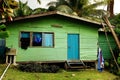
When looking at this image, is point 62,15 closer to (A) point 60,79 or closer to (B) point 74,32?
(B) point 74,32

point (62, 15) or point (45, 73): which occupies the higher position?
point (62, 15)

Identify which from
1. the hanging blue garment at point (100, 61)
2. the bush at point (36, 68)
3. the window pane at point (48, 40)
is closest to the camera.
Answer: the bush at point (36, 68)

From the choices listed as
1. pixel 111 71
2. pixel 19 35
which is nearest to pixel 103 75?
pixel 111 71

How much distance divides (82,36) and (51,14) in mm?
2919

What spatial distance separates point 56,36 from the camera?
1920 centimetres

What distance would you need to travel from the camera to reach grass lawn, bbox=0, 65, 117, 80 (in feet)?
50.1

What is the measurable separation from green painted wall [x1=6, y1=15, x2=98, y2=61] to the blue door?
0.28 m

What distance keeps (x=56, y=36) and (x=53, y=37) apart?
228mm

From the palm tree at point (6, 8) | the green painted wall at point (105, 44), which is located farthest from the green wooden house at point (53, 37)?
the palm tree at point (6, 8)

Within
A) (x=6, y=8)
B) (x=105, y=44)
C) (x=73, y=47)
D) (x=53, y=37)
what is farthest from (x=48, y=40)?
(x=6, y=8)

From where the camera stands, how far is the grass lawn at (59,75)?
15.3 meters

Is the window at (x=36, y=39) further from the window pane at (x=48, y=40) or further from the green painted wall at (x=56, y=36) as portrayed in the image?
the green painted wall at (x=56, y=36)

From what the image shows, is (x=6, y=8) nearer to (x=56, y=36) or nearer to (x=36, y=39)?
(x=36, y=39)

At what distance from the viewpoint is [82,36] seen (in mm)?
19828
